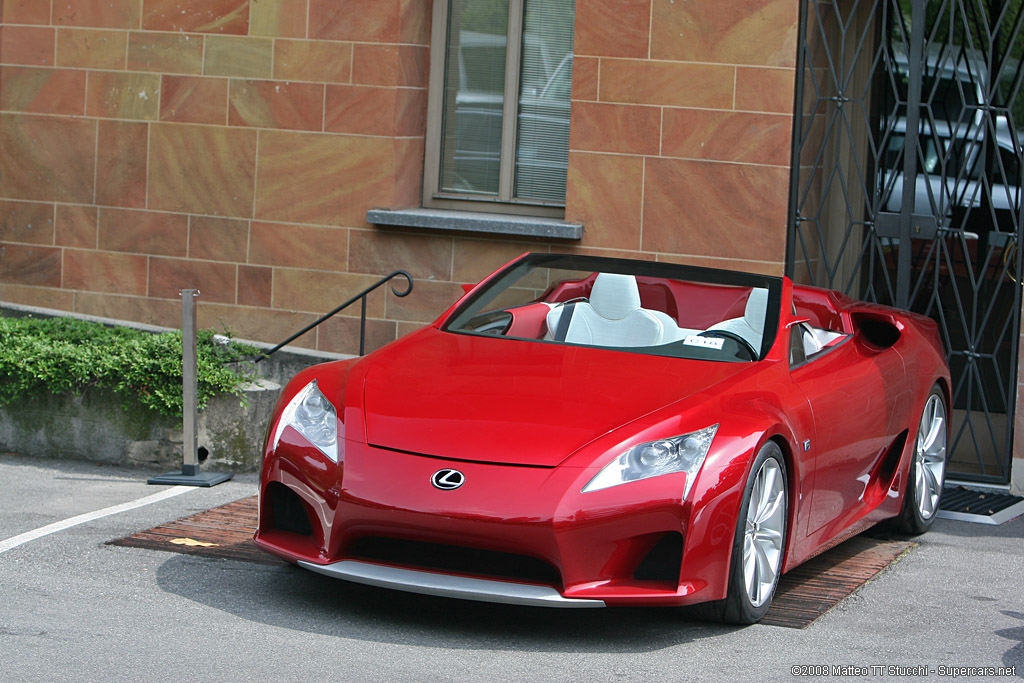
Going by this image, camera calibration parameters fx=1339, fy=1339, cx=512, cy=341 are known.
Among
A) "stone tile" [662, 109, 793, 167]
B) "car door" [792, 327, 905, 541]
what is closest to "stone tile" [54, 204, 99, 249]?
"stone tile" [662, 109, 793, 167]

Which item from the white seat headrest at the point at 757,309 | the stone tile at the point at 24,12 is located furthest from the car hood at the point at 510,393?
the stone tile at the point at 24,12

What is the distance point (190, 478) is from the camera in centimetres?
720

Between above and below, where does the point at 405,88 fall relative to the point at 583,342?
above

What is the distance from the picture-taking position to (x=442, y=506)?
14.4 ft

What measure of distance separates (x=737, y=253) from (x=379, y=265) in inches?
96.0

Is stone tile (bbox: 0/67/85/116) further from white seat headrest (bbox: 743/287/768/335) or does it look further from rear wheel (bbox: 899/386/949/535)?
rear wheel (bbox: 899/386/949/535)

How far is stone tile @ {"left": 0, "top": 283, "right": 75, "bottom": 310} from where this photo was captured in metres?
9.74

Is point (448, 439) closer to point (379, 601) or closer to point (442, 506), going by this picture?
point (442, 506)

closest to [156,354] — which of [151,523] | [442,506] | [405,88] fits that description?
[151,523]

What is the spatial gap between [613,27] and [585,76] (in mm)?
367

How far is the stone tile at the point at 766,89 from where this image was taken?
8.58m

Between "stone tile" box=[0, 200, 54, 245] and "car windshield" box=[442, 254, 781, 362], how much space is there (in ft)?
16.1

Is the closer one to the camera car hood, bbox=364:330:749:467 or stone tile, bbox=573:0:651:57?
car hood, bbox=364:330:749:467

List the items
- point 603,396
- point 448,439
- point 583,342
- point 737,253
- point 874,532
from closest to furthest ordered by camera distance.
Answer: point 448,439 → point 603,396 → point 583,342 → point 874,532 → point 737,253
